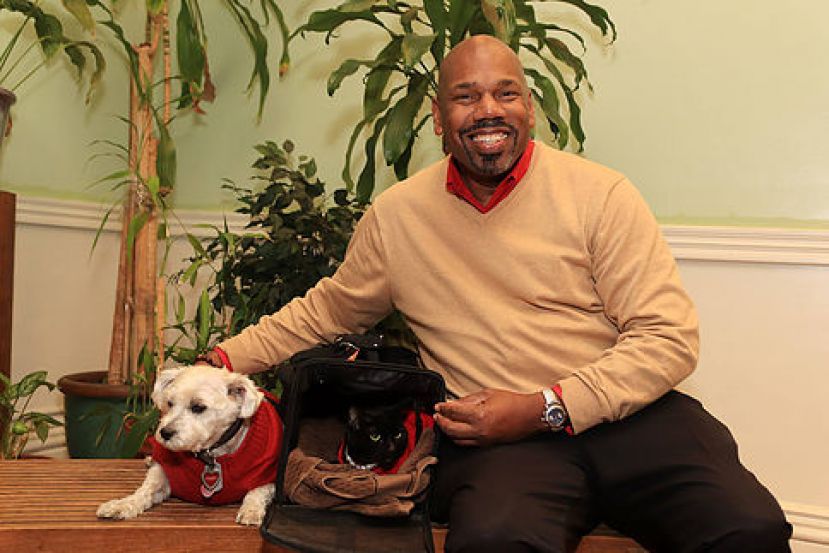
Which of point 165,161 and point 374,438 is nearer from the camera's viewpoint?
point 374,438

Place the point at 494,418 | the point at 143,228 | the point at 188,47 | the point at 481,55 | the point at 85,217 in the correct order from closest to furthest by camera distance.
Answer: the point at 494,418 → the point at 481,55 → the point at 188,47 → the point at 143,228 → the point at 85,217

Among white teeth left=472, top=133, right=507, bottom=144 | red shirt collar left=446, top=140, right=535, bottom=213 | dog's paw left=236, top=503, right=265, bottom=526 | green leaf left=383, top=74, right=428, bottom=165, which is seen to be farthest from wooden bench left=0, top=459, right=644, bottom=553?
green leaf left=383, top=74, right=428, bottom=165

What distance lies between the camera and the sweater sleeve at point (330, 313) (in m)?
1.96

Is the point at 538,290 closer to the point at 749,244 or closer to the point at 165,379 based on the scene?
the point at 165,379

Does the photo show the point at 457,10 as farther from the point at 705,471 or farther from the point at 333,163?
the point at 705,471

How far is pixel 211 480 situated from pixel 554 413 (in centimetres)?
70

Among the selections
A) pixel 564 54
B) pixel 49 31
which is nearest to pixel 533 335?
pixel 564 54

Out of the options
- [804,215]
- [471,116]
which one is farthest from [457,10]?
[804,215]

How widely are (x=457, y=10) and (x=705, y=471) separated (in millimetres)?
1346

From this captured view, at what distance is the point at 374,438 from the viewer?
67.9 inches

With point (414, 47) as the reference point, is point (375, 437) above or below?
below

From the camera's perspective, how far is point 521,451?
1608mm

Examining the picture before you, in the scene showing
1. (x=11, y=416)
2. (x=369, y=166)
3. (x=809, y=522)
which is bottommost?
(x=809, y=522)

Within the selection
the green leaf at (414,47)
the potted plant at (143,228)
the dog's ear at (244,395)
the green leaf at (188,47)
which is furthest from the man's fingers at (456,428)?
the green leaf at (188,47)
